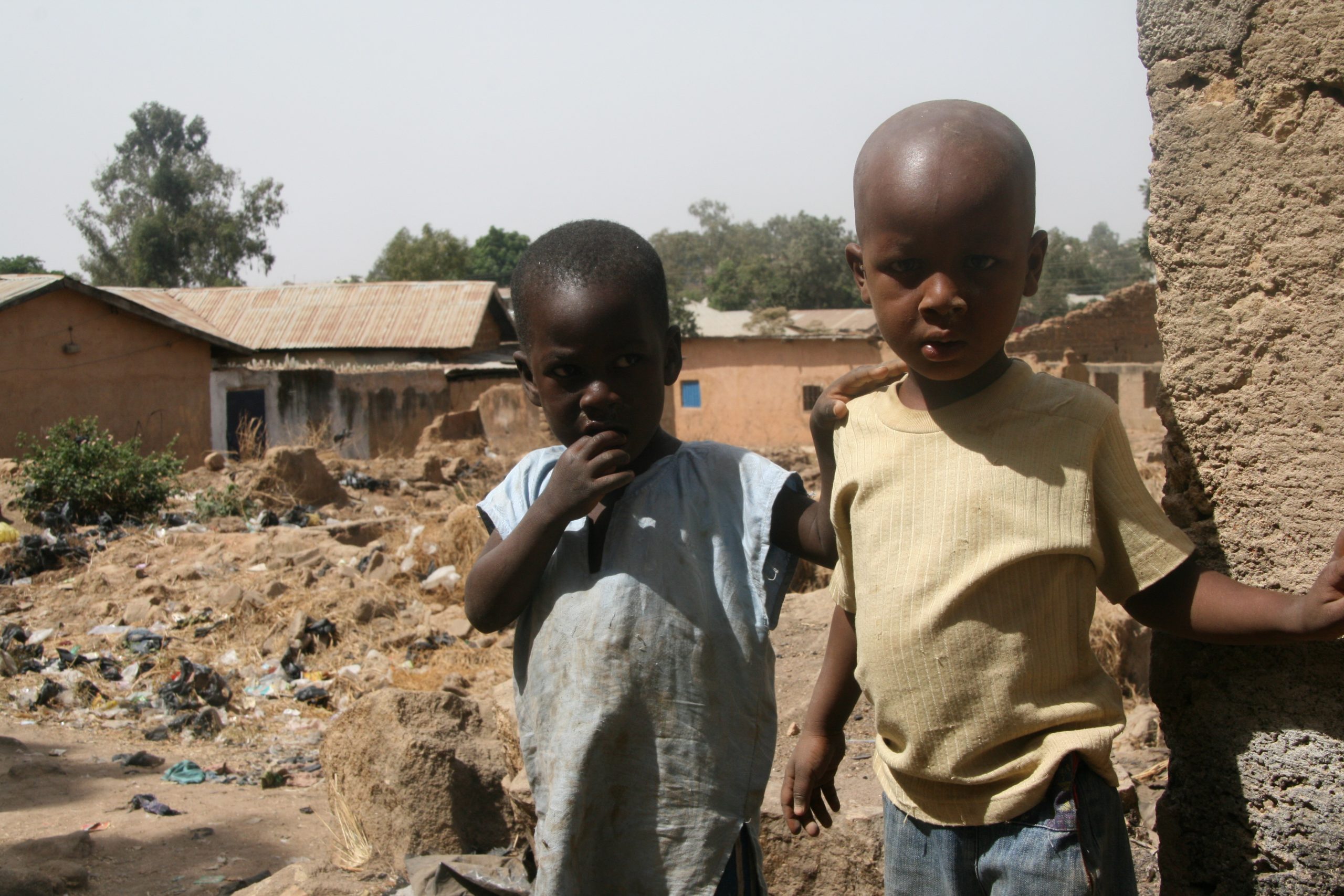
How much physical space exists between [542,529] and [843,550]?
43 cm

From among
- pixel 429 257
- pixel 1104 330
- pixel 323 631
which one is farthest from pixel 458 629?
pixel 429 257

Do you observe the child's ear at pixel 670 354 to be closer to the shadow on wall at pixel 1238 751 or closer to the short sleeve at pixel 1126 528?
the short sleeve at pixel 1126 528

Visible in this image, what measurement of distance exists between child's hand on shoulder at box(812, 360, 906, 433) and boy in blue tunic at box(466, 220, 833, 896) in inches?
5.1

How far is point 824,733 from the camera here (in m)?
1.53

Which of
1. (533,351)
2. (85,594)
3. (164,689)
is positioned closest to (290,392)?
(85,594)

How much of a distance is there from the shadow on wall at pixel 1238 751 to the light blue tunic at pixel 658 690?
0.61 m

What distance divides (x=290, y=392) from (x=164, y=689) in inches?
531

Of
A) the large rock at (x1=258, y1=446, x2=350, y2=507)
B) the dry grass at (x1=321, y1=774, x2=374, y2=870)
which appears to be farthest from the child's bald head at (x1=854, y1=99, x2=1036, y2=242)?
the large rock at (x1=258, y1=446, x2=350, y2=507)

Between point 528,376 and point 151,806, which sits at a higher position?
point 528,376

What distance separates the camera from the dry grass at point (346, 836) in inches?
130

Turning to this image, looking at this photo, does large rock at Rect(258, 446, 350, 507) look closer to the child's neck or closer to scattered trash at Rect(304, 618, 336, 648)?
scattered trash at Rect(304, 618, 336, 648)

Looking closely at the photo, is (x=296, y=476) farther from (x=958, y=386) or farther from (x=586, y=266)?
(x=958, y=386)

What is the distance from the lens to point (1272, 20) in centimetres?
138

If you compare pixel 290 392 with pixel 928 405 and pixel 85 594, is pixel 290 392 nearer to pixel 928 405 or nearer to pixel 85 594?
pixel 85 594
